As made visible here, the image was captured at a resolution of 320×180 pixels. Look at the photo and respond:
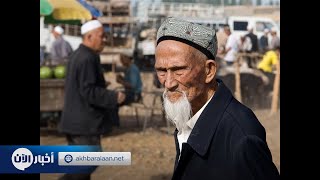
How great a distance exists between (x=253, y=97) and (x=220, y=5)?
1.70m

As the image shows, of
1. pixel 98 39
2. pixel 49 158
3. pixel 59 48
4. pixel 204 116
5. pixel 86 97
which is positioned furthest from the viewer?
pixel 59 48

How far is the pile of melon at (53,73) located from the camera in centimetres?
736

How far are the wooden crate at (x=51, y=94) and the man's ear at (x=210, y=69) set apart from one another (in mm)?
5580

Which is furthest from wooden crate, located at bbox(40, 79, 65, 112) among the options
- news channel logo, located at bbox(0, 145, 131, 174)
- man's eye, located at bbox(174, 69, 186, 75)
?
man's eye, located at bbox(174, 69, 186, 75)

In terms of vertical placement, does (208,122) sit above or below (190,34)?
below

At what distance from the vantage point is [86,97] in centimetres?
494

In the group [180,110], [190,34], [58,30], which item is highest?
[58,30]

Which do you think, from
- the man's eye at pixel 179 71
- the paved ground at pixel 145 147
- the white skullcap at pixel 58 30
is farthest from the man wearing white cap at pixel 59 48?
the man's eye at pixel 179 71

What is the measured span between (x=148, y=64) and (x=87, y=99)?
3.97m

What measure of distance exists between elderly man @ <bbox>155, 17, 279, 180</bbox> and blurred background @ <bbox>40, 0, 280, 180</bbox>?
166 inches
